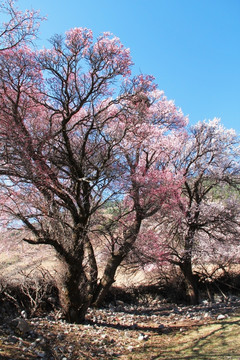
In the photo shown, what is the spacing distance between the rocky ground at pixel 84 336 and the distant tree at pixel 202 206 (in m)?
4.28

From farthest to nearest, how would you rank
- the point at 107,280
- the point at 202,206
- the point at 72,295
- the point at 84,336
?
the point at 202,206 → the point at 107,280 → the point at 72,295 → the point at 84,336

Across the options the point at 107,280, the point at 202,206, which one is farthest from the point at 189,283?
the point at 107,280

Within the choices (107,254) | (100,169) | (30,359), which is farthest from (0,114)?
(107,254)

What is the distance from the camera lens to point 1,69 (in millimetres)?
6336

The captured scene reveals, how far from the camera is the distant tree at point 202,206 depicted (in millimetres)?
12188

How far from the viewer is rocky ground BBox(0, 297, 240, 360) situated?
181 inches

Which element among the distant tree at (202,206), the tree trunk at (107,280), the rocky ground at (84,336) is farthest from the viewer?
the distant tree at (202,206)

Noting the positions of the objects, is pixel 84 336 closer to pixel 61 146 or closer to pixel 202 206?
pixel 61 146

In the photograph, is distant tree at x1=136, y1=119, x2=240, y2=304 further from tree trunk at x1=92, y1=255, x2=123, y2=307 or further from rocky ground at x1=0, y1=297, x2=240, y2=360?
rocky ground at x1=0, y1=297, x2=240, y2=360

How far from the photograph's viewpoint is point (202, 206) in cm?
1235

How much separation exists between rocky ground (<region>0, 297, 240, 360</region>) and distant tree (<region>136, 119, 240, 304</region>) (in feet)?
14.0

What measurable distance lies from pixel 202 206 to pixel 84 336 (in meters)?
8.30

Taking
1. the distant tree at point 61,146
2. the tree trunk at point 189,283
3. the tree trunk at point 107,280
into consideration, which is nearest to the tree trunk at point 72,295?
the distant tree at point 61,146

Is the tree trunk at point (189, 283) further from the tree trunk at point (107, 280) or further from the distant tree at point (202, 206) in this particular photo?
the tree trunk at point (107, 280)
